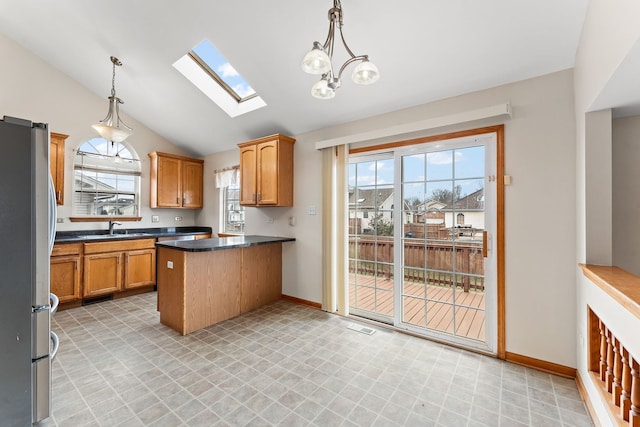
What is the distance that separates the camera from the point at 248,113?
3.70 metres

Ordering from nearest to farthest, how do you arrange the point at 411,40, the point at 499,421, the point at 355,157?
1. the point at 499,421
2. the point at 411,40
3. the point at 355,157

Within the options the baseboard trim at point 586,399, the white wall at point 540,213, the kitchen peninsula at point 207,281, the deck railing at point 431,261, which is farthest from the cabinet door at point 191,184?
the baseboard trim at point 586,399

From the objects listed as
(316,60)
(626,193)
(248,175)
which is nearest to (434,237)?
(626,193)

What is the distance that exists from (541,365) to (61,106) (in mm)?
6452

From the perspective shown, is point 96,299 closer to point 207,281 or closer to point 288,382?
point 207,281

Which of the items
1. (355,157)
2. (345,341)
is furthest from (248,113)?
(345,341)

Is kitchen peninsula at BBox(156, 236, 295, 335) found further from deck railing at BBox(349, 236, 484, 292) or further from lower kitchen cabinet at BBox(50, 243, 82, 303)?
lower kitchen cabinet at BBox(50, 243, 82, 303)

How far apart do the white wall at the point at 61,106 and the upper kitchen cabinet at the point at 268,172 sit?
2.21 m

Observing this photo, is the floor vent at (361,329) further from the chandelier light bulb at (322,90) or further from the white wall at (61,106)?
the white wall at (61,106)

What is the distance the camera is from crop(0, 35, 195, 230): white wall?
11.5 ft

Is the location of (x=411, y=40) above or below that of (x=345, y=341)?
above

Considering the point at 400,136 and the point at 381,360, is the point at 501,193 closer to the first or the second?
the point at 400,136

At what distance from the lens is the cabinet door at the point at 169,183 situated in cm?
473

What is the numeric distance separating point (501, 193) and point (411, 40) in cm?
149
